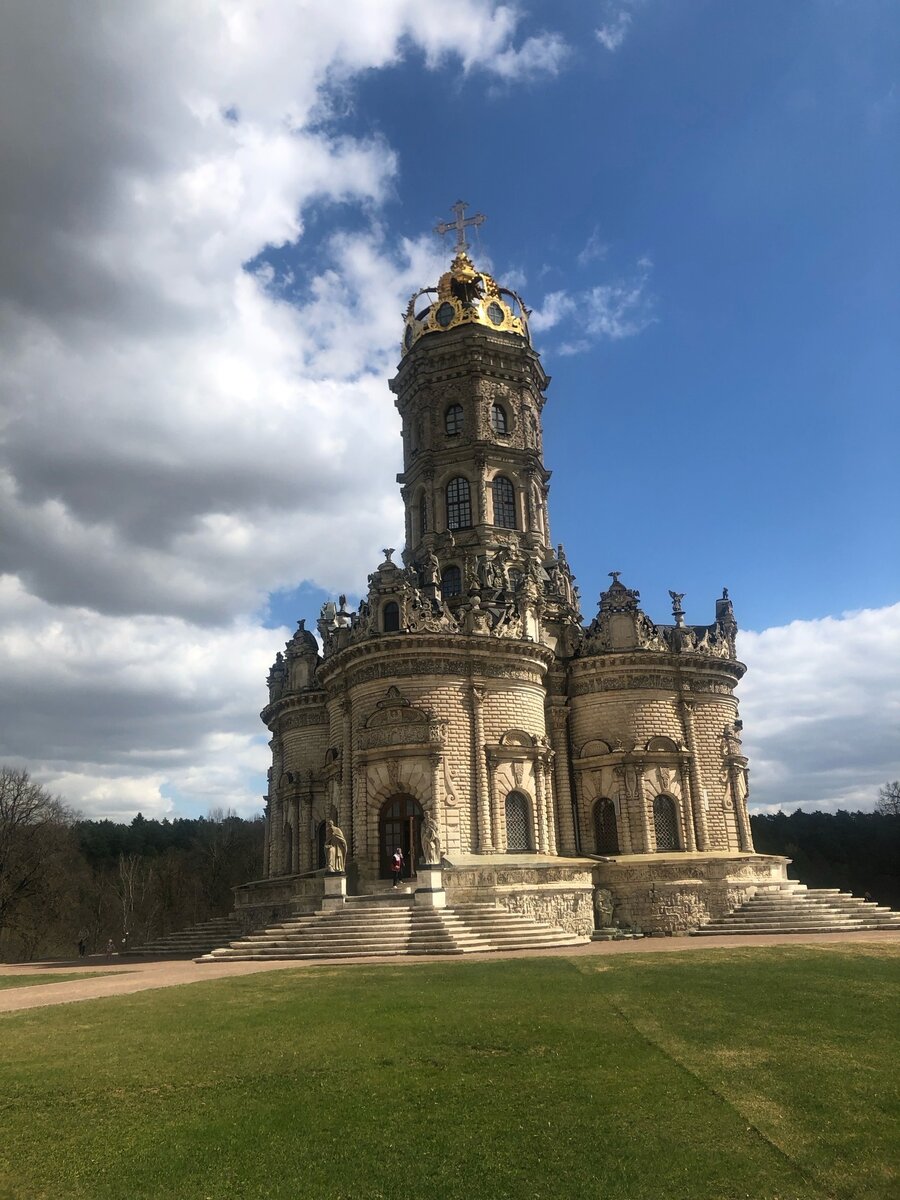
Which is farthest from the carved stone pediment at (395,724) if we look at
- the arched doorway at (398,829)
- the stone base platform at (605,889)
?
the stone base platform at (605,889)

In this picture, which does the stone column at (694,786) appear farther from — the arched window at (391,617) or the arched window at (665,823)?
the arched window at (391,617)

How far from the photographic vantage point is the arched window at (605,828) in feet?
132

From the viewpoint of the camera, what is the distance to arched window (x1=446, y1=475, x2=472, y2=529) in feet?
154

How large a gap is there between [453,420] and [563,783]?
20.3 m

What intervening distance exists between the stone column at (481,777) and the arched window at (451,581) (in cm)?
880

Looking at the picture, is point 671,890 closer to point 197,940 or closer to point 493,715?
point 493,715

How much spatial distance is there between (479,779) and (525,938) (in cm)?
868

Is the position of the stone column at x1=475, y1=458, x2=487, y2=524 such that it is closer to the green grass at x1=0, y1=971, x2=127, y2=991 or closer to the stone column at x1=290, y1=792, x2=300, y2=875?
the stone column at x1=290, y1=792, x2=300, y2=875

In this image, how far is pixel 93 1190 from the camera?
296 inches

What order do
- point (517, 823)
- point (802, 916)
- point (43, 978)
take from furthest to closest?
1. point (517, 823)
2. point (802, 916)
3. point (43, 978)

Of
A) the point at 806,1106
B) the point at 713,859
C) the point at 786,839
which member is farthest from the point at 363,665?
the point at 786,839

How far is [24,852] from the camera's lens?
5519 centimetres

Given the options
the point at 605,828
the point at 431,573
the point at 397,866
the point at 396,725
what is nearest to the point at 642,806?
the point at 605,828

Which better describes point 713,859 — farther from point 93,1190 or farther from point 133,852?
point 133,852
